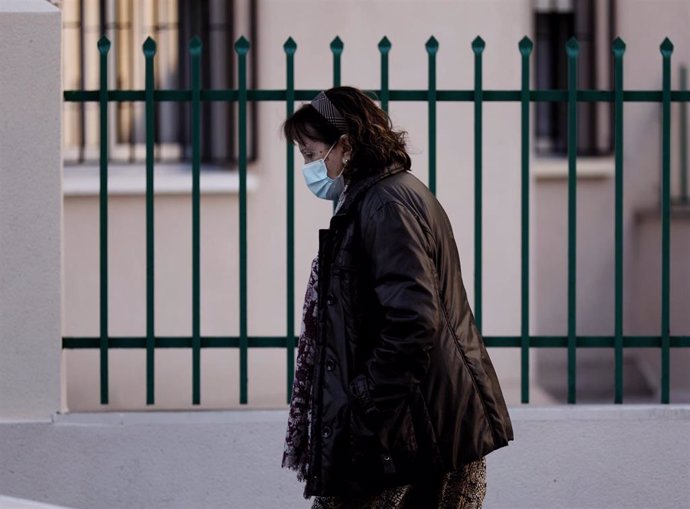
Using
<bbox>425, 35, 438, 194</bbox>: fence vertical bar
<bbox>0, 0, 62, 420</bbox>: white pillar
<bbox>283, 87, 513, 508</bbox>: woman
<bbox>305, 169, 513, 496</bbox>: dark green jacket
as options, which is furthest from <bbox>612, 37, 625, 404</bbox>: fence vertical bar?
<bbox>0, 0, 62, 420</bbox>: white pillar

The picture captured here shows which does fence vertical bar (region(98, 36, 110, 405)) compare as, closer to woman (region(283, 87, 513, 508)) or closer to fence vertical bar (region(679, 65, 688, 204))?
woman (region(283, 87, 513, 508))

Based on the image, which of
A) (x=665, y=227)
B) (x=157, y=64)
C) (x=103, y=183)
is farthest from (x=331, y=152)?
(x=157, y=64)

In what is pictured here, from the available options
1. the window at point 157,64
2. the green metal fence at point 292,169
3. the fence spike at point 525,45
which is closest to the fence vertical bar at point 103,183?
the green metal fence at point 292,169

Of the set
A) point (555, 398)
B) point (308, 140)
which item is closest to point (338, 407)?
point (308, 140)

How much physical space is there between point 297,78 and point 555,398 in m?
3.07

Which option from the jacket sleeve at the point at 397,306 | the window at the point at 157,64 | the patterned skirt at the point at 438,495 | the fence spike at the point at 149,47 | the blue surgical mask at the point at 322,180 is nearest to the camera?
the jacket sleeve at the point at 397,306

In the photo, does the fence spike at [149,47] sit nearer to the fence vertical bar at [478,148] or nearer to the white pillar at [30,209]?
the white pillar at [30,209]

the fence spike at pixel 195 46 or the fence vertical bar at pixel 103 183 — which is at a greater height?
the fence spike at pixel 195 46

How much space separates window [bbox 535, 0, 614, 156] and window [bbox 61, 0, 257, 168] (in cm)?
288

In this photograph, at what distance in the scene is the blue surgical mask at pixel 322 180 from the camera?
3.99m

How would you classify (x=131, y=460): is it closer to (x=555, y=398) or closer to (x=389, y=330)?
(x=389, y=330)

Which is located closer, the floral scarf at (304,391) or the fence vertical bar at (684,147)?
the floral scarf at (304,391)

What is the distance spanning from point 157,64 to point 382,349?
18.0 ft

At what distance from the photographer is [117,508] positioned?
5.70 metres
